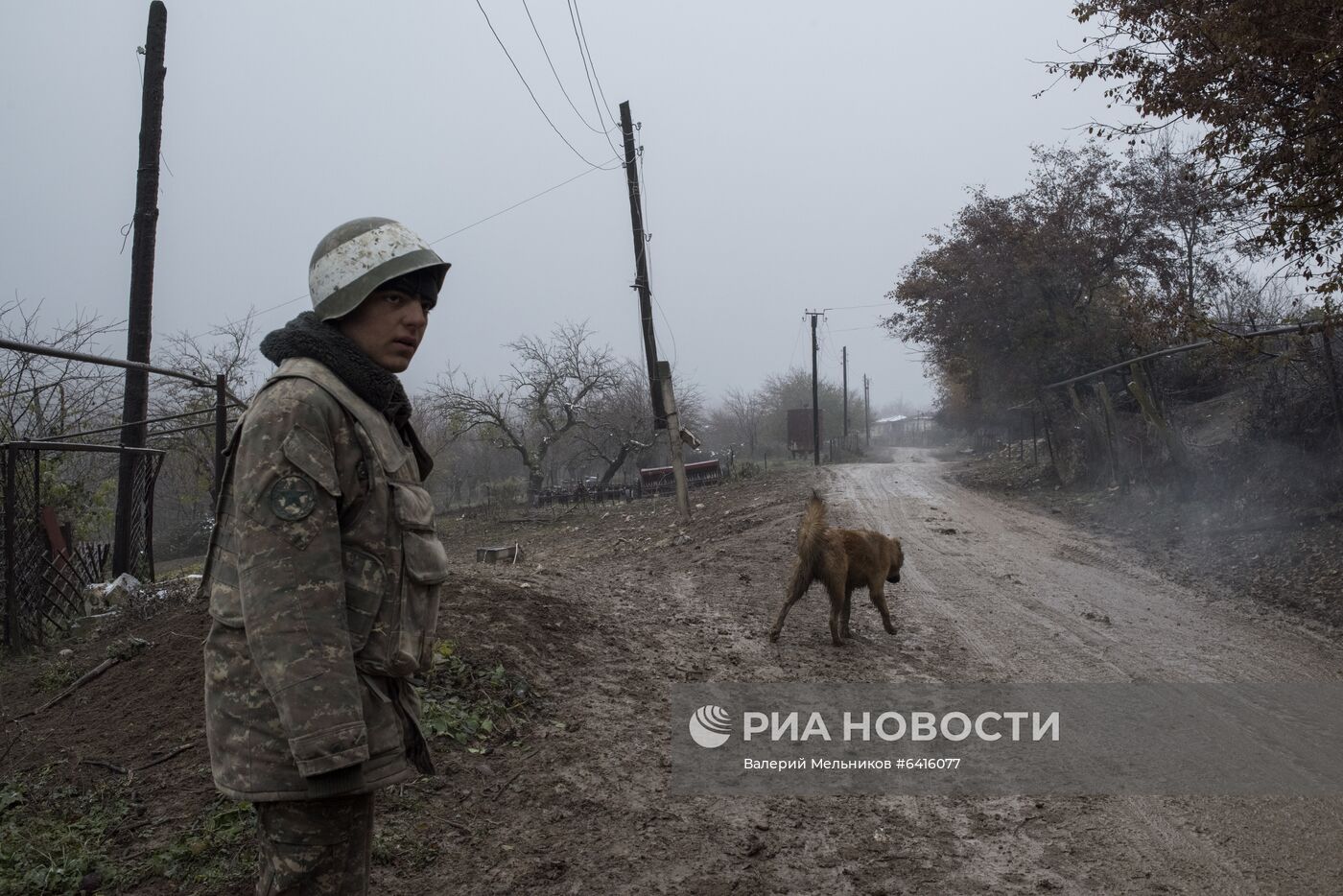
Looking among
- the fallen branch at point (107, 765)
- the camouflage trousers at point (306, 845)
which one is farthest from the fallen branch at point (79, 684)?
the camouflage trousers at point (306, 845)

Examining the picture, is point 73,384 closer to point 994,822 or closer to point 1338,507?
point 994,822

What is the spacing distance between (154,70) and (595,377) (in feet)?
97.0

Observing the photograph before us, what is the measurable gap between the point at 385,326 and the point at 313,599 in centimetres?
75

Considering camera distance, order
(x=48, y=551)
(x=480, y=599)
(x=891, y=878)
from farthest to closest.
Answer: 1. (x=48, y=551)
2. (x=480, y=599)
3. (x=891, y=878)

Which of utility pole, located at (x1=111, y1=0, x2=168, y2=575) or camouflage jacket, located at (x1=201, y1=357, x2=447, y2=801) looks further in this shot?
utility pole, located at (x1=111, y1=0, x2=168, y2=575)

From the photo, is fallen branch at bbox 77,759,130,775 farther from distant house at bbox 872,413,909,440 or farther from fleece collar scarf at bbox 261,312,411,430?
distant house at bbox 872,413,909,440

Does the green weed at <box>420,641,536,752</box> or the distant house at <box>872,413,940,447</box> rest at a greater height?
the distant house at <box>872,413,940,447</box>

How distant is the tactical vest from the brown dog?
493 cm

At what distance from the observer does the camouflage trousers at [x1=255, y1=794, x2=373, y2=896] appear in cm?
203

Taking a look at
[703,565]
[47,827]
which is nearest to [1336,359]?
[703,565]

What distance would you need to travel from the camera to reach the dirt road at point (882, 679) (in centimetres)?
358

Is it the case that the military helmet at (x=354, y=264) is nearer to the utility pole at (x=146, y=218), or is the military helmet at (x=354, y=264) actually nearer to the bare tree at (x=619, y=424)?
the utility pole at (x=146, y=218)

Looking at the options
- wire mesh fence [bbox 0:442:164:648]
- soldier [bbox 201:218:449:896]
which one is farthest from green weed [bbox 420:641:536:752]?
wire mesh fence [bbox 0:442:164:648]

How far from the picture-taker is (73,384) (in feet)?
29.9
